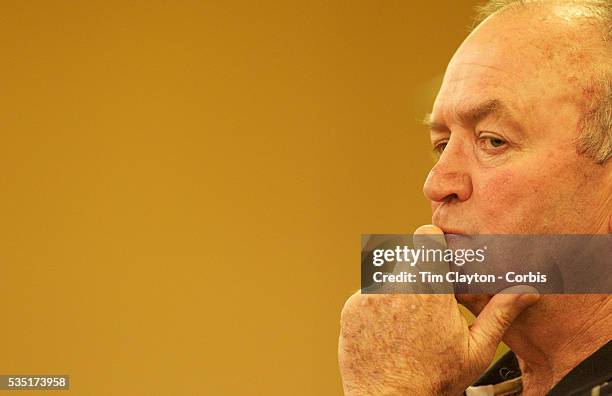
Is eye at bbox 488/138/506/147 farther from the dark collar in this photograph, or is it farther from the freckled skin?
the dark collar

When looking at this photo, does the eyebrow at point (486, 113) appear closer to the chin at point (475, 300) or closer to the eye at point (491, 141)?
the eye at point (491, 141)

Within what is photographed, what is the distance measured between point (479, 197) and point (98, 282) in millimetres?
1324

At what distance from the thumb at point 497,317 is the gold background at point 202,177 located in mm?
1139

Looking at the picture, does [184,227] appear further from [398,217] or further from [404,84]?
[404,84]

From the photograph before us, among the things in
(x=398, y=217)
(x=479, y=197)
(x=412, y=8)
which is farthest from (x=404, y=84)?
(x=479, y=197)

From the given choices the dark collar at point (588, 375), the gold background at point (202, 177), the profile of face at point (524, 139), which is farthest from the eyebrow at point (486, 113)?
the gold background at point (202, 177)

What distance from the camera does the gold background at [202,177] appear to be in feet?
6.79

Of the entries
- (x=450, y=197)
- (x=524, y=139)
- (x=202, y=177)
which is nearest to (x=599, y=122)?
(x=524, y=139)

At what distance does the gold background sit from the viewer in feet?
6.79

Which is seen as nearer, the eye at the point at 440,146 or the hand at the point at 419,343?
the hand at the point at 419,343

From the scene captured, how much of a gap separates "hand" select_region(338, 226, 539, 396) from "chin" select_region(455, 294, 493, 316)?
0.03 metres

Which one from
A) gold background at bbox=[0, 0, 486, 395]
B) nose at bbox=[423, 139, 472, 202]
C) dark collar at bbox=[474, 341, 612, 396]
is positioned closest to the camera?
dark collar at bbox=[474, 341, 612, 396]

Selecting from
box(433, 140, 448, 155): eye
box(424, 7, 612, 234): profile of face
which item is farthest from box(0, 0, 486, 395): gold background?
box(424, 7, 612, 234): profile of face

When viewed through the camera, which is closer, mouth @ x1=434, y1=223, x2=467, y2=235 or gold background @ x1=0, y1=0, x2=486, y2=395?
mouth @ x1=434, y1=223, x2=467, y2=235
